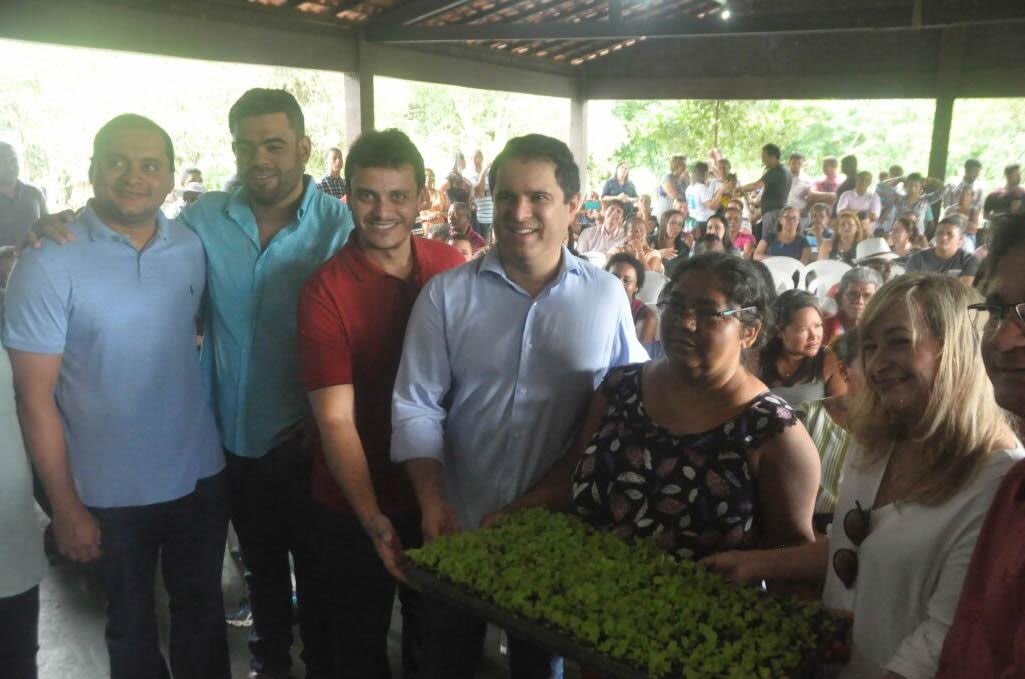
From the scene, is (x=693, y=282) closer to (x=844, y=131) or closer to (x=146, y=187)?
(x=146, y=187)

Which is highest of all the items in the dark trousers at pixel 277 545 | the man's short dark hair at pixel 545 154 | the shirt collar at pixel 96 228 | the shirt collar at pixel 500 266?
the man's short dark hair at pixel 545 154

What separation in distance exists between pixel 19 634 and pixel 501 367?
137 centimetres

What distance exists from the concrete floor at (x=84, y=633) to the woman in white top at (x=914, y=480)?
1.89m

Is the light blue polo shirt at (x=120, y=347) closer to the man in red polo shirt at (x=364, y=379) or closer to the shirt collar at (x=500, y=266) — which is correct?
the man in red polo shirt at (x=364, y=379)

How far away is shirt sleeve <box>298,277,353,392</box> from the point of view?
78.8 inches

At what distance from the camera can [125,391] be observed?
211 cm

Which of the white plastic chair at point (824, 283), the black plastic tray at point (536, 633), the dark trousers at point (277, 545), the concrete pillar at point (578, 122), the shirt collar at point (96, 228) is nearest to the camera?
the black plastic tray at point (536, 633)

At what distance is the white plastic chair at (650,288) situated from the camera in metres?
5.53

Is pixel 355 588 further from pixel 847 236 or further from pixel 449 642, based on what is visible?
pixel 847 236

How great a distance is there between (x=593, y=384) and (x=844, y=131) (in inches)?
874

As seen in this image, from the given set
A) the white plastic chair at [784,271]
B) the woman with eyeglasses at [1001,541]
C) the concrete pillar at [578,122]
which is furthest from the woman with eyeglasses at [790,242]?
the woman with eyeglasses at [1001,541]

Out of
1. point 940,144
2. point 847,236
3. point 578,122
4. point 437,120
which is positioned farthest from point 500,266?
point 437,120

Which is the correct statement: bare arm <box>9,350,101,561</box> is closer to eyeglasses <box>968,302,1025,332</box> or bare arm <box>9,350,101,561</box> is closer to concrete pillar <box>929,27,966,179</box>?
eyeglasses <box>968,302,1025,332</box>

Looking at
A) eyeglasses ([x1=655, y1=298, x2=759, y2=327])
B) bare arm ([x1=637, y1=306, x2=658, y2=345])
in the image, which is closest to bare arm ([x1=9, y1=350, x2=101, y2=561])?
eyeglasses ([x1=655, y1=298, x2=759, y2=327])
